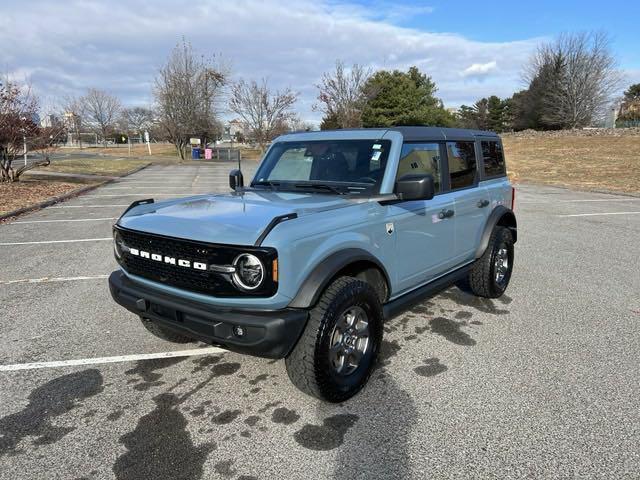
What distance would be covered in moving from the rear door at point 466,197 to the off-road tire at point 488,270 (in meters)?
0.17

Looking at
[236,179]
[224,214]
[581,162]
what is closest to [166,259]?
[224,214]

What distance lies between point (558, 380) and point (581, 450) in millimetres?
804

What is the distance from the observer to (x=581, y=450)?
2.51m

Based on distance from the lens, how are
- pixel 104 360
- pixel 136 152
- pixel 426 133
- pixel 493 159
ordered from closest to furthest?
pixel 104 360, pixel 426 133, pixel 493 159, pixel 136 152

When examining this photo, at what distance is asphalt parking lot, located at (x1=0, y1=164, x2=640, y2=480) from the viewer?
2.45m

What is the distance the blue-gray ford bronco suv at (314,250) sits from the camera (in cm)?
263

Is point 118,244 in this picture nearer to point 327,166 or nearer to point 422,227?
point 327,166

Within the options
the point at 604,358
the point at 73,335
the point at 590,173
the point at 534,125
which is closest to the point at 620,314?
the point at 604,358

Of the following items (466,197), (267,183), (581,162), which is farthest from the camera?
(581,162)

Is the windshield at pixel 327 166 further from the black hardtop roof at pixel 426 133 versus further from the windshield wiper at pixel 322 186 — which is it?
the black hardtop roof at pixel 426 133

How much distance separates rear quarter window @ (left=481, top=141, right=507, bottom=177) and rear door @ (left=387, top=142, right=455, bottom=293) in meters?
0.99

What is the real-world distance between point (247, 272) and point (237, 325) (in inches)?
11.8

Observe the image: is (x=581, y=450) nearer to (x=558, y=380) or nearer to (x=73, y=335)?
(x=558, y=380)

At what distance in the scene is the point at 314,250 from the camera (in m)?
2.77
